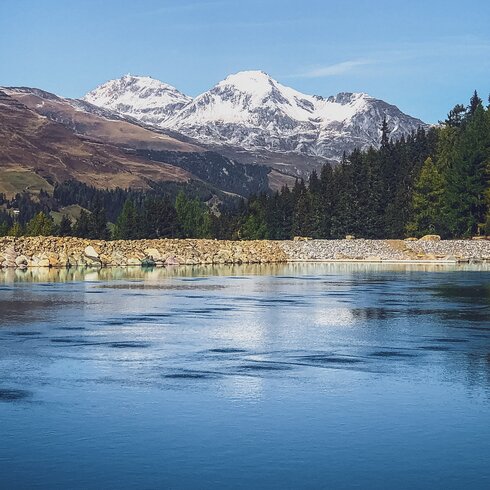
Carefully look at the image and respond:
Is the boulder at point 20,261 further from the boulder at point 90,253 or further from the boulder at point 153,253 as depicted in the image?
the boulder at point 153,253

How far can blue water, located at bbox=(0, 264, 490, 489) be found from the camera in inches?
747

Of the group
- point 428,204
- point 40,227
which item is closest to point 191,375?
point 428,204

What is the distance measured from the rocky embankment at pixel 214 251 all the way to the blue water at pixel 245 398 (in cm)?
6660

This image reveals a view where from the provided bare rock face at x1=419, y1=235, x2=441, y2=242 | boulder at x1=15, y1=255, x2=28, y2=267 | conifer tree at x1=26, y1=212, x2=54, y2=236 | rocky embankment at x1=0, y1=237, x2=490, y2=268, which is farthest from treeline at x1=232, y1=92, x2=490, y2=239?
boulder at x1=15, y1=255, x2=28, y2=267

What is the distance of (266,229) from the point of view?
A: 563 ft

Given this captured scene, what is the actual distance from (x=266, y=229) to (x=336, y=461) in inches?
5988

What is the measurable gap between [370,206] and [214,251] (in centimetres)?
3264

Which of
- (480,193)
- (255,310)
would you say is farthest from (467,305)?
(480,193)

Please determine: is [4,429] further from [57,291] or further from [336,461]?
[57,291]

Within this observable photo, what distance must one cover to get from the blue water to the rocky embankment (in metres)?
66.6

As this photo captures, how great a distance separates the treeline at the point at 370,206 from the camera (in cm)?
13362

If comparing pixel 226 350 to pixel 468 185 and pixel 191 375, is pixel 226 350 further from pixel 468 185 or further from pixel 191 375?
pixel 468 185

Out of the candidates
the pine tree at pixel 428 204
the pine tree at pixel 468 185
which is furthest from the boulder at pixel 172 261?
the pine tree at pixel 468 185

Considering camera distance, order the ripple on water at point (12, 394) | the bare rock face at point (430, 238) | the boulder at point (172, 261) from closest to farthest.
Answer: the ripple on water at point (12, 394) → the boulder at point (172, 261) → the bare rock face at point (430, 238)
